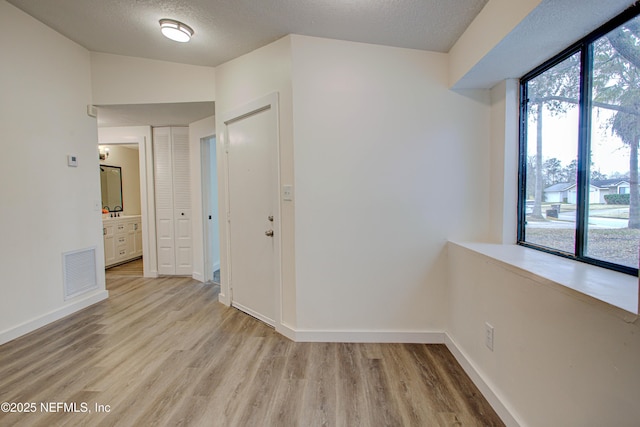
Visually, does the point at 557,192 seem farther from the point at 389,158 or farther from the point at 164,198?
the point at 164,198

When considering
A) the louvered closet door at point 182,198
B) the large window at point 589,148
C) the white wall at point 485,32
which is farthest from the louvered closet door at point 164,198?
the large window at point 589,148

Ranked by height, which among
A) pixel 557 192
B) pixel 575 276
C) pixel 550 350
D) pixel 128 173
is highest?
pixel 128 173

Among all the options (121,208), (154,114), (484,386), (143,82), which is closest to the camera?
(484,386)

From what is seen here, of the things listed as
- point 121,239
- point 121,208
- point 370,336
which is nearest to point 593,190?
point 370,336

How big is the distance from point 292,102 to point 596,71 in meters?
1.78

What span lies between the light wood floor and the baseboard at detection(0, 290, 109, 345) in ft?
0.29

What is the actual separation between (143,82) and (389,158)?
2.77 metres

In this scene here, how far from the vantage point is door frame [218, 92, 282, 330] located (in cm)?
230

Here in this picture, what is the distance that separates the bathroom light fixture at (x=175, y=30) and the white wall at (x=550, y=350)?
2697 millimetres

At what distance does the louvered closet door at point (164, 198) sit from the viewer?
3910mm

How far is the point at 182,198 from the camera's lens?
393 centimetres

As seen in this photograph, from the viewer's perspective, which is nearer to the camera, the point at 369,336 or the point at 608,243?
the point at 608,243

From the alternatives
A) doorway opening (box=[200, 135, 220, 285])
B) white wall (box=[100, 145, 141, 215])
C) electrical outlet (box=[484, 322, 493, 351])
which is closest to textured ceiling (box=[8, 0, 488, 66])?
doorway opening (box=[200, 135, 220, 285])

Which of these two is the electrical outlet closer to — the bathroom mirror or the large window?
the large window
